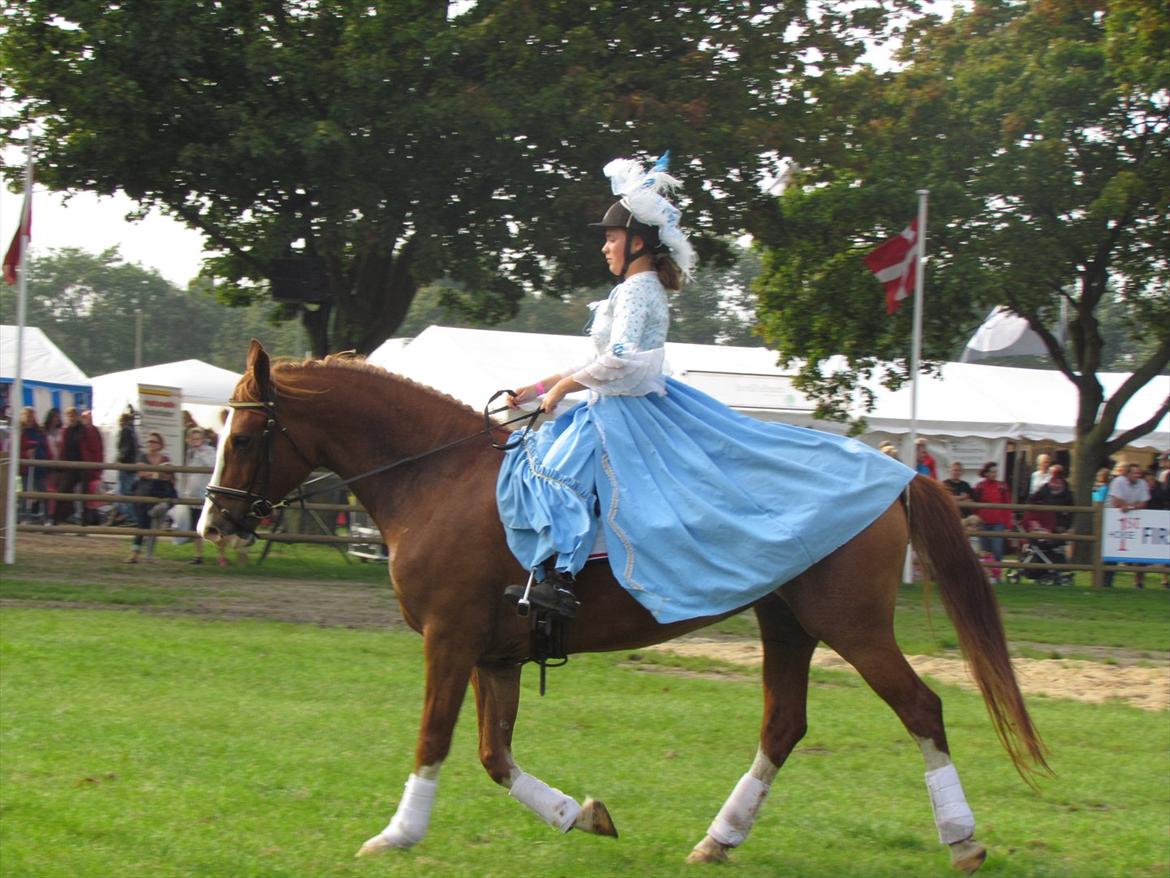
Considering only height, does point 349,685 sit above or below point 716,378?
below

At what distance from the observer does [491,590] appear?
6.04 m

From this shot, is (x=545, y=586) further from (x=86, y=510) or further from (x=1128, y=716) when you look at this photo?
(x=86, y=510)

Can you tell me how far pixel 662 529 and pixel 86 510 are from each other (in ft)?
58.4

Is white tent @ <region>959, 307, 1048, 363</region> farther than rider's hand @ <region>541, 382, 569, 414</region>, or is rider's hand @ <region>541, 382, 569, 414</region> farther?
white tent @ <region>959, 307, 1048, 363</region>

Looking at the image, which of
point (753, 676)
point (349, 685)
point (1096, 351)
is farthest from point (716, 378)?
point (349, 685)

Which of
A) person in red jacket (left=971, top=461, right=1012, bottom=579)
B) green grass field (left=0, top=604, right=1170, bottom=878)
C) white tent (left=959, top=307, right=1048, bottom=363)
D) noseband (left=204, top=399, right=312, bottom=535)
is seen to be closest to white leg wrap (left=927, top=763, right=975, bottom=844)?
green grass field (left=0, top=604, right=1170, bottom=878)

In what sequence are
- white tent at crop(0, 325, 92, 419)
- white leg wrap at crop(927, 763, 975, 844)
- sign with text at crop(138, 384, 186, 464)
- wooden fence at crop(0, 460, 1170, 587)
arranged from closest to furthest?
white leg wrap at crop(927, 763, 975, 844) < wooden fence at crop(0, 460, 1170, 587) < sign with text at crop(138, 384, 186, 464) < white tent at crop(0, 325, 92, 419)

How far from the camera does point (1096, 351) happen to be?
24812 mm

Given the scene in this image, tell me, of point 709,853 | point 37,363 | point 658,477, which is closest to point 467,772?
point 709,853

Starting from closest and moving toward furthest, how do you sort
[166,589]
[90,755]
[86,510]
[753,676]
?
[90,755] → [753,676] → [166,589] → [86,510]

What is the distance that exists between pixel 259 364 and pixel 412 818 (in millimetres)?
2204

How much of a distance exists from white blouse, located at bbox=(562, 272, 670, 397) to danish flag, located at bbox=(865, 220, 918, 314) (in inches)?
558

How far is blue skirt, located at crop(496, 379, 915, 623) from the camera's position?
5.97 m

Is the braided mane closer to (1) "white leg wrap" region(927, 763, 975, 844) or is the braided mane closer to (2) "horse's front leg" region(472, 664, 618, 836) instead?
(2) "horse's front leg" region(472, 664, 618, 836)
